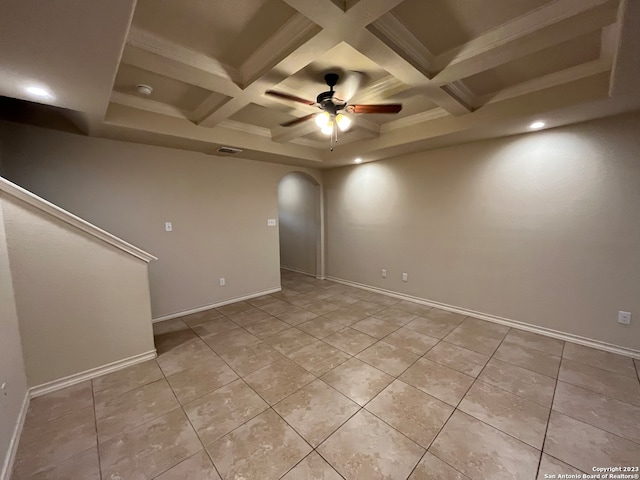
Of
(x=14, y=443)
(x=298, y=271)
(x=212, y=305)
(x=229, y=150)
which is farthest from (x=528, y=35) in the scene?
(x=298, y=271)

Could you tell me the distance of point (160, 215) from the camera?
3.38 metres

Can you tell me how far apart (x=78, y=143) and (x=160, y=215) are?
1.09 meters

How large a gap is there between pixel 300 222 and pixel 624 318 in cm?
496

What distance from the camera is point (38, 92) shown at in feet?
5.92

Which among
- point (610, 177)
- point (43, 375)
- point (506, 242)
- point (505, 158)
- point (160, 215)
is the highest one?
point (505, 158)

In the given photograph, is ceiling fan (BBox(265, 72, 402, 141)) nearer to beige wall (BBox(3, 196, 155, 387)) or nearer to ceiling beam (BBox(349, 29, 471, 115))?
ceiling beam (BBox(349, 29, 471, 115))

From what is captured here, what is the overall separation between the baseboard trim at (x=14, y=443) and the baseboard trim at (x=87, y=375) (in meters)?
0.12

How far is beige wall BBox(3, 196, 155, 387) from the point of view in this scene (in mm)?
1942

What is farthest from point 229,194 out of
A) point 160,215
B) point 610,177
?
point 610,177

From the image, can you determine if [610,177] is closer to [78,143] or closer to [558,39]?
[558,39]

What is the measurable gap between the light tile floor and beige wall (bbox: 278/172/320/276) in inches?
113

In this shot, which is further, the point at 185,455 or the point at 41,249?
the point at 41,249

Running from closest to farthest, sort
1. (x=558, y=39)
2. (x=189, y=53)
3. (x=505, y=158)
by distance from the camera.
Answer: (x=558, y=39) → (x=189, y=53) → (x=505, y=158)

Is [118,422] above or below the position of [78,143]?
below
